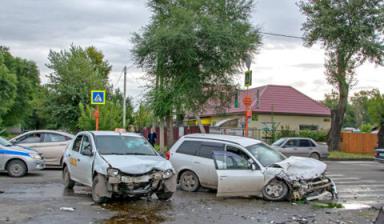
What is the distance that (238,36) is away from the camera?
86.5ft

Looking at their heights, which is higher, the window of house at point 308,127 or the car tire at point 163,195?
the window of house at point 308,127

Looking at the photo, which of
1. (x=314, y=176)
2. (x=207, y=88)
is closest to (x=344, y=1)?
(x=207, y=88)

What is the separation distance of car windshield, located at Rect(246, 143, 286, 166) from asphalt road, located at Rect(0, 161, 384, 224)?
1033 millimetres

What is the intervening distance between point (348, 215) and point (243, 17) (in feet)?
63.8

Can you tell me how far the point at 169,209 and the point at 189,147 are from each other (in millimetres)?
3634

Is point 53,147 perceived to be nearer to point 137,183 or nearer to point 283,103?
point 137,183

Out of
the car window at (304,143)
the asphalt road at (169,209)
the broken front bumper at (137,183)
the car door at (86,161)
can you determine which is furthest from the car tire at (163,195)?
the car window at (304,143)

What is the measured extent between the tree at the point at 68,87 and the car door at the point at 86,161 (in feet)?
92.6

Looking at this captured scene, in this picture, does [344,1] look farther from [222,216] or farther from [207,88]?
[222,216]

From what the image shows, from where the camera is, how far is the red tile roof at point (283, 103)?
41281mm

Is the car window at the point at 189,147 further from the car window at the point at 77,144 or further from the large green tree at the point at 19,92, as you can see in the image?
the large green tree at the point at 19,92

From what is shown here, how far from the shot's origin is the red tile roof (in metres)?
41.3

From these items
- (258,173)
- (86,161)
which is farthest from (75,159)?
(258,173)

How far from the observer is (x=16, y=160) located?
→ 52.0 ft
